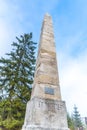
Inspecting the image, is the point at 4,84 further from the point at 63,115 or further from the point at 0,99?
the point at 63,115

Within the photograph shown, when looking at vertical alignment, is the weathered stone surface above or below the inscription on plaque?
above

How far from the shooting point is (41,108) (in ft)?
18.7

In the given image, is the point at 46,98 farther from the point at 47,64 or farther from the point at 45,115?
the point at 47,64

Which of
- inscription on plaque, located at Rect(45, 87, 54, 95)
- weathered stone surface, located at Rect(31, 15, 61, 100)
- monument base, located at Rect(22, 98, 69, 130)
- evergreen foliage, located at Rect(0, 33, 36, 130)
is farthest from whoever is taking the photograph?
evergreen foliage, located at Rect(0, 33, 36, 130)

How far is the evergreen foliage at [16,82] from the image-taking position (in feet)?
32.1

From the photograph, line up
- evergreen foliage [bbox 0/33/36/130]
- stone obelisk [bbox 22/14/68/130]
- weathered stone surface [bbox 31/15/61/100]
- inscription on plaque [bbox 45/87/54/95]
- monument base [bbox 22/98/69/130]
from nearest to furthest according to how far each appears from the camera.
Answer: monument base [bbox 22/98/69/130] → stone obelisk [bbox 22/14/68/130] → inscription on plaque [bbox 45/87/54/95] → weathered stone surface [bbox 31/15/61/100] → evergreen foliage [bbox 0/33/36/130]

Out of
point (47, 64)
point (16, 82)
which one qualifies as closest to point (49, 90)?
point (47, 64)

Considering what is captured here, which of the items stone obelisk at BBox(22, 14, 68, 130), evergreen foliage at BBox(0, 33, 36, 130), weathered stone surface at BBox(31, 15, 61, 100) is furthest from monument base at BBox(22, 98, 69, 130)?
evergreen foliage at BBox(0, 33, 36, 130)

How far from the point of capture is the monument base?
17.7 feet

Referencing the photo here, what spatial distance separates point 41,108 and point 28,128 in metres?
0.86

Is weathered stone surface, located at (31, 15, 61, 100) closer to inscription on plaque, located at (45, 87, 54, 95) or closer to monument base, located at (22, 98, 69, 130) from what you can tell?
inscription on plaque, located at (45, 87, 54, 95)

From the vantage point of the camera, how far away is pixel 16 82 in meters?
11.1

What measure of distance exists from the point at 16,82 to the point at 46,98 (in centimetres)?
547

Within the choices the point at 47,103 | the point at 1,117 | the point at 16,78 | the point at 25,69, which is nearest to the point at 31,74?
the point at 25,69
